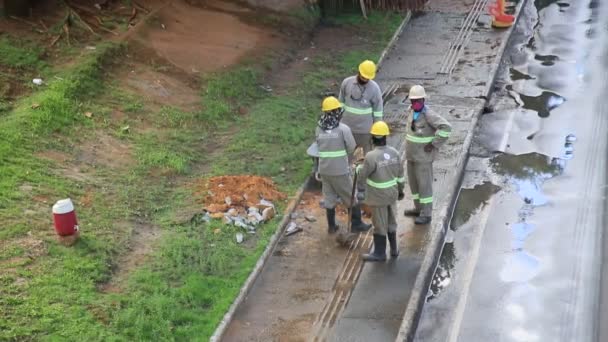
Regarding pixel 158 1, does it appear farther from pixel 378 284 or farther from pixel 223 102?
pixel 378 284

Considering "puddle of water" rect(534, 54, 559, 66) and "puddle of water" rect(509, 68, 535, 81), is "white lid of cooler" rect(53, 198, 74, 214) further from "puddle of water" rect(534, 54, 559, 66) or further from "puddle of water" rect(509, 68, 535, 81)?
"puddle of water" rect(534, 54, 559, 66)

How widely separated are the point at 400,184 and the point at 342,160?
2.78 feet

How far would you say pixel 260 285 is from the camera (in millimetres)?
9898

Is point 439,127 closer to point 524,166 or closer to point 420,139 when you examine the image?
point 420,139

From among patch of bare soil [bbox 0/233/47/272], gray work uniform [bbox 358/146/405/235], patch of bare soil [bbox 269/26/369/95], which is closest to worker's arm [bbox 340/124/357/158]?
gray work uniform [bbox 358/146/405/235]

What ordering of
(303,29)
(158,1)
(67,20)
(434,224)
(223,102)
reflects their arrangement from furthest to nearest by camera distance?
(303,29)
(158,1)
(67,20)
(223,102)
(434,224)

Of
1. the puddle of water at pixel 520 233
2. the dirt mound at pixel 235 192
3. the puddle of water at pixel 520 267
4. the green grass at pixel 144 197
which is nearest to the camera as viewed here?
the green grass at pixel 144 197

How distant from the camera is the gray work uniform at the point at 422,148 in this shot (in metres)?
10.3

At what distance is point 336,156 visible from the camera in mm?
10289

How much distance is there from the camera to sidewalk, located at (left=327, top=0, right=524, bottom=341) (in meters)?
9.23

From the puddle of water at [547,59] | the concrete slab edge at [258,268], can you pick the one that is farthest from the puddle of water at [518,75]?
the concrete slab edge at [258,268]

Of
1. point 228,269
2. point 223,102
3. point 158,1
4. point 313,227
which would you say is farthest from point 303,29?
point 228,269

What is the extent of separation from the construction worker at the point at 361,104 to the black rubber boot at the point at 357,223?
3.85ft

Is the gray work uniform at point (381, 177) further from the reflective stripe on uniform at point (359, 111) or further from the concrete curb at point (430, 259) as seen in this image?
the reflective stripe on uniform at point (359, 111)
